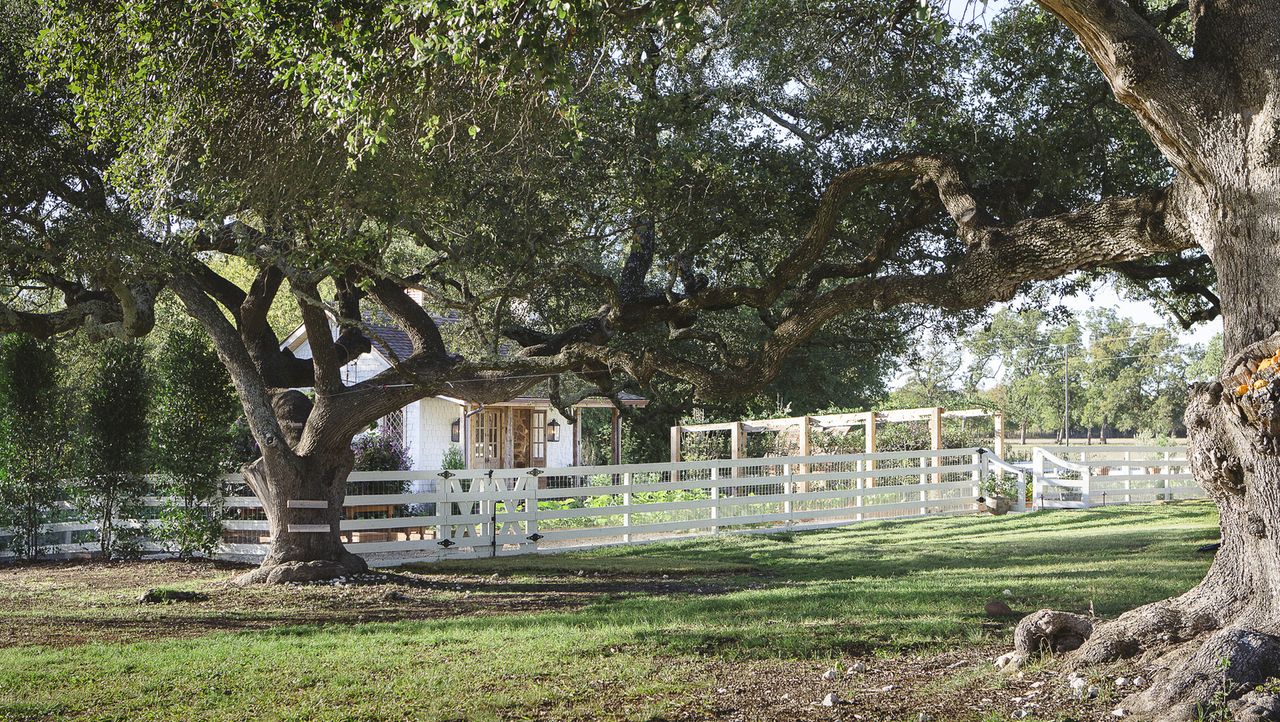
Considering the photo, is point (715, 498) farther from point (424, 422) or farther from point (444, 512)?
point (424, 422)

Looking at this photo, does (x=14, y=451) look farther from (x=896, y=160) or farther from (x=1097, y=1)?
(x=1097, y=1)

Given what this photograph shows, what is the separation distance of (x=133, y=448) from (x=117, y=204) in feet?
18.8

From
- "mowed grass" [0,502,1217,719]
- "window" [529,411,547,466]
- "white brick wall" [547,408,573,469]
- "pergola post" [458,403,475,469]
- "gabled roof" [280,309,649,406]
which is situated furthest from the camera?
"white brick wall" [547,408,573,469]

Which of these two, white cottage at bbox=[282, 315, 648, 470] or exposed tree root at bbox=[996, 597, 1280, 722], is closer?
exposed tree root at bbox=[996, 597, 1280, 722]

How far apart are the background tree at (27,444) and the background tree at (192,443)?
→ 1.79m

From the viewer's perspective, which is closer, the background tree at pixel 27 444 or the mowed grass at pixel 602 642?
the mowed grass at pixel 602 642

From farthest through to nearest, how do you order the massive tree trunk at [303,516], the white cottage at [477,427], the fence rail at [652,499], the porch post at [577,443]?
the porch post at [577,443] → the white cottage at [477,427] → the fence rail at [652,499] → the massive tree trunk at [303,516]

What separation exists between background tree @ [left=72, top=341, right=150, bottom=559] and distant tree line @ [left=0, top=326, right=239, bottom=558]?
0.02 metres

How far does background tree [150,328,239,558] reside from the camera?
50.4 feet

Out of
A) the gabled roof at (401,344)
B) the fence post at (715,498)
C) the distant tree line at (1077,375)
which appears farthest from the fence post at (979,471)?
the distant tree line at (1077,375)

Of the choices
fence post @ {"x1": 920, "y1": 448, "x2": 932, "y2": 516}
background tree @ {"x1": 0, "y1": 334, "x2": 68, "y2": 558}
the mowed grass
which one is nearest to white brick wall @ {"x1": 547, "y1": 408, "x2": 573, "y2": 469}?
fence post @ {"x1": 920, "y1": 448, "x2": 932, "y2": 516}

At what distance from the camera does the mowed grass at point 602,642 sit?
6180 millimetres

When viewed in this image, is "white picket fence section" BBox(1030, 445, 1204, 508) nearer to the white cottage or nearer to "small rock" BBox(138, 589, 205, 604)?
Result: the white cottage

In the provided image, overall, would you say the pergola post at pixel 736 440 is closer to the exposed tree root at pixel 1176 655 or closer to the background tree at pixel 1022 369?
the exposed tree root at pixel 1176 655
